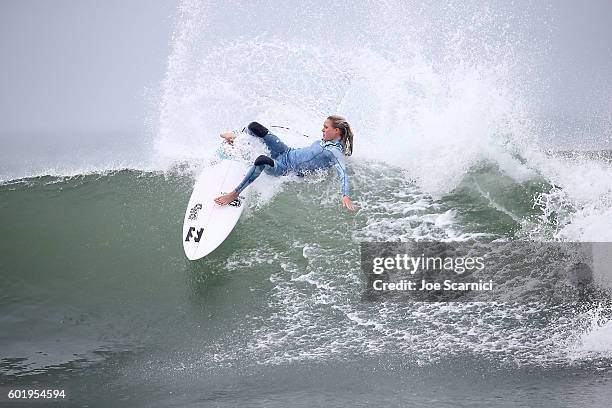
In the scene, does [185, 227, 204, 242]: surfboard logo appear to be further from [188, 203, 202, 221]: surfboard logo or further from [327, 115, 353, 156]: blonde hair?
[327, 115, 353, 156]: blonde hair

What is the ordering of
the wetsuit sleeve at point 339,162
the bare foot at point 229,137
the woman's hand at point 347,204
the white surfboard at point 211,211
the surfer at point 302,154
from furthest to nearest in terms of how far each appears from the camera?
1. the bare foot at point 229,137
2. the surfer at point 302,154
3. the white surfboard at point 211,211
4. the wetsuit sleeve at point 339,162
5. the woman's hand at point 347,204

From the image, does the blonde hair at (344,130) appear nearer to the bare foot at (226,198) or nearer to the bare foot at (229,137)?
the bare foot at (226,198)

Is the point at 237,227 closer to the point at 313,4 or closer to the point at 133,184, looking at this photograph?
the point at 133,184

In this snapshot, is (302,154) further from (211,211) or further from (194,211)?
(194,211)

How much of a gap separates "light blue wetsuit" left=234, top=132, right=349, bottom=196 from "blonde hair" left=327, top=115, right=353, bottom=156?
0.09m

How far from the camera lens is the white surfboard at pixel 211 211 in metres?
6.59

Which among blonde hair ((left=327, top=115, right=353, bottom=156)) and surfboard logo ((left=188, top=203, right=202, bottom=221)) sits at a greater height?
blonde hair ((left=327, top=115, right=353, bottom=156))

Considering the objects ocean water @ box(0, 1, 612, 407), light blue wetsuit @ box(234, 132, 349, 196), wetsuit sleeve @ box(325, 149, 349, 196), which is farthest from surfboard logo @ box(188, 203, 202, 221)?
wetsuit sleeve @ box(325, 149, 349, 196)

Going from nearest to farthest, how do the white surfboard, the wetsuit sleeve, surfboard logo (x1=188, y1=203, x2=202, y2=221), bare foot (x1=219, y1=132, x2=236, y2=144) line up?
the wetsuit sleeve < the white surfboard < surfboard logo (x1=188, y1=203, x2=202, y2=221) < bare foot (x1=219, y1=132, x2=236, y2=144)

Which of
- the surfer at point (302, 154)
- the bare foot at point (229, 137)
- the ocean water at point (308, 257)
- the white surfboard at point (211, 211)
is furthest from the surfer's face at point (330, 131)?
the bare foot at point (229, 137)

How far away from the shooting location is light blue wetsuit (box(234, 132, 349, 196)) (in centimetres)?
673

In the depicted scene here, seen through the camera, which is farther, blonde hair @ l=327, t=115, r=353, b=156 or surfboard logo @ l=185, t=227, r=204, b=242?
blonde hair @ l=327, t=115, r=353, b=156

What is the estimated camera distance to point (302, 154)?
6957 mm

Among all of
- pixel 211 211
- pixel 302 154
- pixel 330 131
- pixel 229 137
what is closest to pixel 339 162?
pixel 330 131
